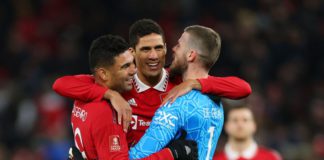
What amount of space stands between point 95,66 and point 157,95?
640mm

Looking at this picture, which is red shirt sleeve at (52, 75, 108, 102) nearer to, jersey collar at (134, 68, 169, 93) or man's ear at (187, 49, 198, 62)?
jersey collar at (134, 68, 169, 93)

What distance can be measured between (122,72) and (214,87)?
61 cm

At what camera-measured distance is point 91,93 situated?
5.45 m

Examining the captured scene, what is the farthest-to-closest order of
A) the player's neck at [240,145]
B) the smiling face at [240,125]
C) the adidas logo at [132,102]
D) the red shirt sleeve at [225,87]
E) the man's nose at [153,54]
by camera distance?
1. the player's neck at [240,145]
2. the smiling face at [240,125]
3. the adidas logo at [132,102]
4. the man's nose at [153,54]
5. the red shirt sleeve at [225,87]

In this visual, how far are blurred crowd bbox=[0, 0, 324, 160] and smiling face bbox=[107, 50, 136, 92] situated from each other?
225 inches

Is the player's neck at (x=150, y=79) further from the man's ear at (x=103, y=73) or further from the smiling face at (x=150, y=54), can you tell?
the man's ear at (x=103, y=73)

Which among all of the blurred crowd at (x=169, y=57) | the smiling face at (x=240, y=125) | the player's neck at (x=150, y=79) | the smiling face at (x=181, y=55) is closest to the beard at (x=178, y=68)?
Result: the smiling face at (x=181, y=55)

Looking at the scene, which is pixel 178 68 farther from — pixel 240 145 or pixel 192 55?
pixel 240 145

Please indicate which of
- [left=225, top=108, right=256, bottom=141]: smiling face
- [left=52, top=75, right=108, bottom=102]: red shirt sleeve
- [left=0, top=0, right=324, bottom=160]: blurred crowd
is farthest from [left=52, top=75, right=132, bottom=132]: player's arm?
[left=0, top=0, right=324, bottom=160]: blurred crowd

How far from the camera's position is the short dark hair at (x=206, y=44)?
5375 mm

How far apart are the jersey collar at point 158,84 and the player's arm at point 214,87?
0.42m

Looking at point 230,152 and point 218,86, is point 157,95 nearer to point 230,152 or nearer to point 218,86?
point 218,86

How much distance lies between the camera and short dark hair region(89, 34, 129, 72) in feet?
17.6

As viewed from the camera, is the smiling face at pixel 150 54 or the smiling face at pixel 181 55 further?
the smiling face at pixel 150 54
